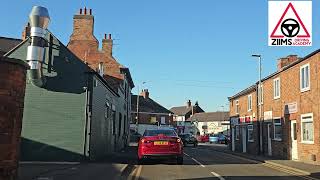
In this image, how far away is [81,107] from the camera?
21047 millimetres

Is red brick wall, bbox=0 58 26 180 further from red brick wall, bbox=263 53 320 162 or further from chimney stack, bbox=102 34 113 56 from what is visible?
chimney stack, bbox=102 34 113 56

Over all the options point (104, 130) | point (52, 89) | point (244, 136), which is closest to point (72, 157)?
point (52, 89)

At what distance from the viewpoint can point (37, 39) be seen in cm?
1980

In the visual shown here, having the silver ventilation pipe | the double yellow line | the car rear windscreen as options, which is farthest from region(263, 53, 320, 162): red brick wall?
the silver ventilation pipe

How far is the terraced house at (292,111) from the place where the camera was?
23811 mm

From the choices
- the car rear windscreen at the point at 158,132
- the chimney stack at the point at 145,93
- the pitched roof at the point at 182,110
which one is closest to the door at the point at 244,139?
the car rear windscreen at the point at 158,132

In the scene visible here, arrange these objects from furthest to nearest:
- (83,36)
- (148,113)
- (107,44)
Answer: (148,113)
(107,44)
(83,36)

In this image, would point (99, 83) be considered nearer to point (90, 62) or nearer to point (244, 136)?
point (90, 62)

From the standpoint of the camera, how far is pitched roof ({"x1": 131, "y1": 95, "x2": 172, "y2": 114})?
92.9 meters

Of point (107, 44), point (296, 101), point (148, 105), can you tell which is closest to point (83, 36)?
point (107, 44)

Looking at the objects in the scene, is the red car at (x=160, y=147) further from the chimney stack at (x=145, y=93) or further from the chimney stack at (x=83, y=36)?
the chimney stack at (x=145, y=93)

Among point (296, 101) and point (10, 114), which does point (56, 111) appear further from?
point (296, 101)

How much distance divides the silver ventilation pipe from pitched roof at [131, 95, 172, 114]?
71.4 meters

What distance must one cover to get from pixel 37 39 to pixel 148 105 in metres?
76.2
